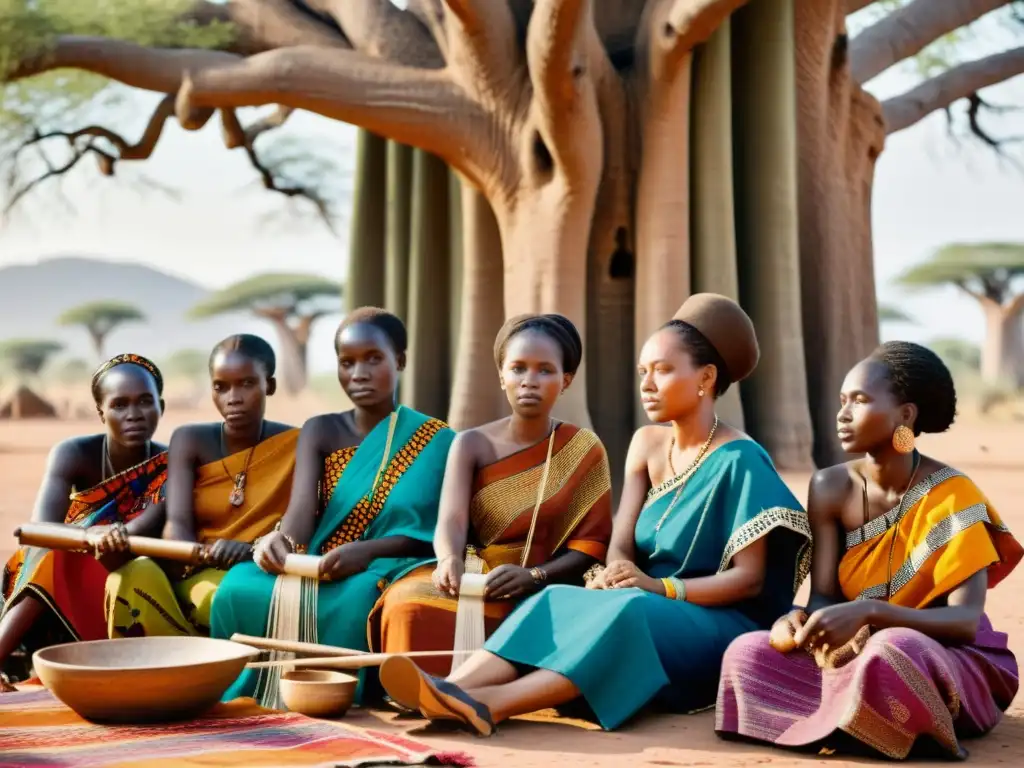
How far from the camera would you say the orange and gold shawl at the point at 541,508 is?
475cm

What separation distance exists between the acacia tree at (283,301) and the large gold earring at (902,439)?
39.5 m

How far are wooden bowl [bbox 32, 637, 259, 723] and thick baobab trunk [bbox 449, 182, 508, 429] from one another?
658 cm

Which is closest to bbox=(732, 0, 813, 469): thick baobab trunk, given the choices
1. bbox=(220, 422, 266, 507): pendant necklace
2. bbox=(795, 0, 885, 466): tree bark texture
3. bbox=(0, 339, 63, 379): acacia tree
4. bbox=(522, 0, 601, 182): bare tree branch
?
bbox=(795, 0, 885, 466): tree bark texture

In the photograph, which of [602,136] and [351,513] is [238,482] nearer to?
[351,513]

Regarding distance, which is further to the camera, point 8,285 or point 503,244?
point 8,285

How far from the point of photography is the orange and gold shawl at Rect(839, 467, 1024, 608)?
4070 mm

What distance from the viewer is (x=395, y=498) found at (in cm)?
499

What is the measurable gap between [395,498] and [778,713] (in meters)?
1.63

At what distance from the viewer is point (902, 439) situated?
4180 mm

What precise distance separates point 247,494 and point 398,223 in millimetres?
7524

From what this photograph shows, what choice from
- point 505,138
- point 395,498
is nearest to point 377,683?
point 395,498

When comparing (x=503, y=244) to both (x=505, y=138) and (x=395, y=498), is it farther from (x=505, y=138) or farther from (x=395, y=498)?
(x=395, y=498)

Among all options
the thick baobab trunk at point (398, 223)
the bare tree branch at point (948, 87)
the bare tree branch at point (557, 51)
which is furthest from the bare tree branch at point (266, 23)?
the bare tree branch at point (948, 87)

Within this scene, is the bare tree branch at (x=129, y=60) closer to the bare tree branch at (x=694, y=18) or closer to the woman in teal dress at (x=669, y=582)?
the bare tree branch at (x=694, y=18)
